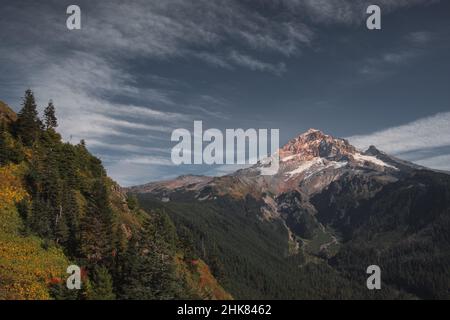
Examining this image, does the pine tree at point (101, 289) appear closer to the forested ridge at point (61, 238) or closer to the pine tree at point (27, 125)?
the forested ridge at point (61, 238)

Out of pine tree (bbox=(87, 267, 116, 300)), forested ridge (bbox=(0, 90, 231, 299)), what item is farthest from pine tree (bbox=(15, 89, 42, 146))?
pine tree (bbox=(87, 267, 116, 300))

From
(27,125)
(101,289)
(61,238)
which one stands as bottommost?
(101,289)

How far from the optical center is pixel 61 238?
63500 millimetres

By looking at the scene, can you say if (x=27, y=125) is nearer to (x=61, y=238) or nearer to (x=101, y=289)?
(x=61, y=238)

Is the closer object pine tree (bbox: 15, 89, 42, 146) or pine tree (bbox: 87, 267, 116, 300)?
pine tree (bbox: 87, 267, 116, 300)

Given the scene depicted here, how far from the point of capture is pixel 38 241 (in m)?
59.0

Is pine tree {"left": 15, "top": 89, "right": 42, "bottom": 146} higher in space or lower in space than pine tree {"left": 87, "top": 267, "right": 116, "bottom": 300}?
higher

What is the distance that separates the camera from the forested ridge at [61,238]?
47.4 m

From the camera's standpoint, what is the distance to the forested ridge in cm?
4741

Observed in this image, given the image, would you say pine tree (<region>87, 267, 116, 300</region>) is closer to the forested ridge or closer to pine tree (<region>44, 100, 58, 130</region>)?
the forested ridge

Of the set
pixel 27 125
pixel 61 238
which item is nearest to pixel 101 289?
pixel 61 238
